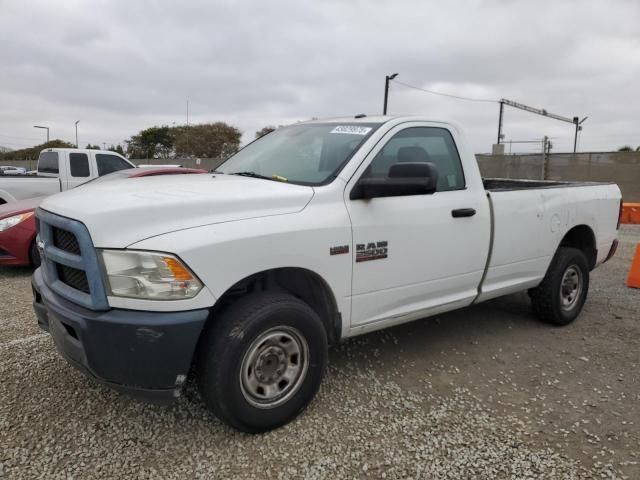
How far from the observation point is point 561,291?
4.84m

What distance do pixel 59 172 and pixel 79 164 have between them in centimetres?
42

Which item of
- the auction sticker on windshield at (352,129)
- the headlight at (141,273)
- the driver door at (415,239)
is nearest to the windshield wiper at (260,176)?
the driver door at (415,239)

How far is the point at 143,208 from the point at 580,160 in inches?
799

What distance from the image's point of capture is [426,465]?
2656 millimetres

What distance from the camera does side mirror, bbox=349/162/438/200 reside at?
3.06 meters

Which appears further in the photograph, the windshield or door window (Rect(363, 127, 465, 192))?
door window (Rect(363, 127, 465, 192))

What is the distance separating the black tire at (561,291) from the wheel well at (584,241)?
163 millimetres

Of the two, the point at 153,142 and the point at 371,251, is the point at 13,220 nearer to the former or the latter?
the point at 371,251

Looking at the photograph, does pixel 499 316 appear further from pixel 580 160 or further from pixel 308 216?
pixel 580 160

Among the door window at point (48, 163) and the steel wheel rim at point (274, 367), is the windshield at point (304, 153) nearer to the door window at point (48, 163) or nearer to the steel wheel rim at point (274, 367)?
the steel wheel rim at point (274, 367)

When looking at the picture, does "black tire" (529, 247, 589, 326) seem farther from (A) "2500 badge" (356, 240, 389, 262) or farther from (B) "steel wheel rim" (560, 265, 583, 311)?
(A) "2500 badge" (356, 240, 389, 262)

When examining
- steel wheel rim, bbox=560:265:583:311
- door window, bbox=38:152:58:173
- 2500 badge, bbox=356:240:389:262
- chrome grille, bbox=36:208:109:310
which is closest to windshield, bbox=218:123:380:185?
2500 badge, bbox=356:240:389:262

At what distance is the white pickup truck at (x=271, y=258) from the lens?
244cm

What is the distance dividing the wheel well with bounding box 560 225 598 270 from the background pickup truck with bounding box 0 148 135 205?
843 cm
